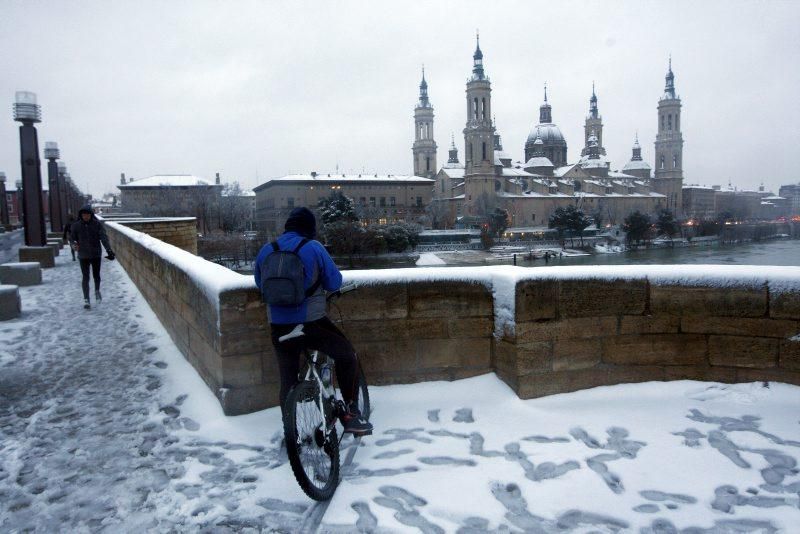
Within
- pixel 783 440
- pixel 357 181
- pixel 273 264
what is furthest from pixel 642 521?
pixel 357 181

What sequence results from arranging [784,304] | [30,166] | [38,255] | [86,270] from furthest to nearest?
[30,166], [38,255], [86,270], [784,304]

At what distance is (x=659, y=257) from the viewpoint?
67.1 m

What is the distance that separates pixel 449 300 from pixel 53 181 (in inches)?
1002

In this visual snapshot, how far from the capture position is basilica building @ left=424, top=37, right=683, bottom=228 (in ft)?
305

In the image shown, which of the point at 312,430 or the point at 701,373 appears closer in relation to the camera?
the point at 312,430

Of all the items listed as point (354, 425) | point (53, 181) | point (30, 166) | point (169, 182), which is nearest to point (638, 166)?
point (169, 182)

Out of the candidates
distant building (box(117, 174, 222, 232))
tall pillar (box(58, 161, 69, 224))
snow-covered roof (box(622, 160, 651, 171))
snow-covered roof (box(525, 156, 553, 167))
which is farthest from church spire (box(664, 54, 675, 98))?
tall pillar (box(58, 161, 69, 224))

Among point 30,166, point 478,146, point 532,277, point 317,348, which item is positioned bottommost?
point 317,348

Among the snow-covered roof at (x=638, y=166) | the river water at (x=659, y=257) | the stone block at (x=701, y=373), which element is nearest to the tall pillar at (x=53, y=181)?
the stone block at (x=701, y=373)

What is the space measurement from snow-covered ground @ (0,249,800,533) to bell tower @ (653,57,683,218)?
123m

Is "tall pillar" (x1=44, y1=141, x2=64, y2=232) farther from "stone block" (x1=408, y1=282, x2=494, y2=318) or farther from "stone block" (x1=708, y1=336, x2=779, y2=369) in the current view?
"stone block" (x1=708, y1=336, x2=779, y2=369)

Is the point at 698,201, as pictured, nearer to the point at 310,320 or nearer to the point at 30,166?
the point at 30,166

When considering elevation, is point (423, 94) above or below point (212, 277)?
above

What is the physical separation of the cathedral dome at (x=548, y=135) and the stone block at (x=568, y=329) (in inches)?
4525
